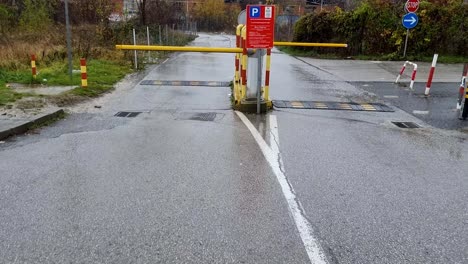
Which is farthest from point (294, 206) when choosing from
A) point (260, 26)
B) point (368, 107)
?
point (368, 107)

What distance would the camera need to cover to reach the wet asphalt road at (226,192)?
3504 millimetres

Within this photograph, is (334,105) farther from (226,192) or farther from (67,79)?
(67,79)

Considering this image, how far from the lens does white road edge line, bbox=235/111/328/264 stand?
3.43 m

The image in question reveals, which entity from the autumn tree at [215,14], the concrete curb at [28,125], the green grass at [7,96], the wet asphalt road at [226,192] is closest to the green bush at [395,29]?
the wet asphalt road at [226,192]

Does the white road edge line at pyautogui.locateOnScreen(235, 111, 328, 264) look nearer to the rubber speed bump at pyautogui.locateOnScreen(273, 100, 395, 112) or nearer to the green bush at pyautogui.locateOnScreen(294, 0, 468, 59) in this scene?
the rubber speed bump at pyautogui.locateOnScreen(273, 100, 395, 112)

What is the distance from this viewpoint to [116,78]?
14.1m

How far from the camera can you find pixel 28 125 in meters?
7.47

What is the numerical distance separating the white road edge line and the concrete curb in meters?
3.90

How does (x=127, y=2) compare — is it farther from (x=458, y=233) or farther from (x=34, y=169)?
(x=458, y=233)

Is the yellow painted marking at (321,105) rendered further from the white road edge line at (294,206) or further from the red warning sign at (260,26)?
the white road edge line at (294,206)

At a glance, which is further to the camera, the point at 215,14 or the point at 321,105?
the point at 215,14

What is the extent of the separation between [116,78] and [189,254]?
38.0ft

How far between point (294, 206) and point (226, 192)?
0.79 metres

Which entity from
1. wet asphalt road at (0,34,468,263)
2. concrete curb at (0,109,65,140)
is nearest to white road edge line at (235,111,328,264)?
wet asphalt road at (0,34,468,263)
